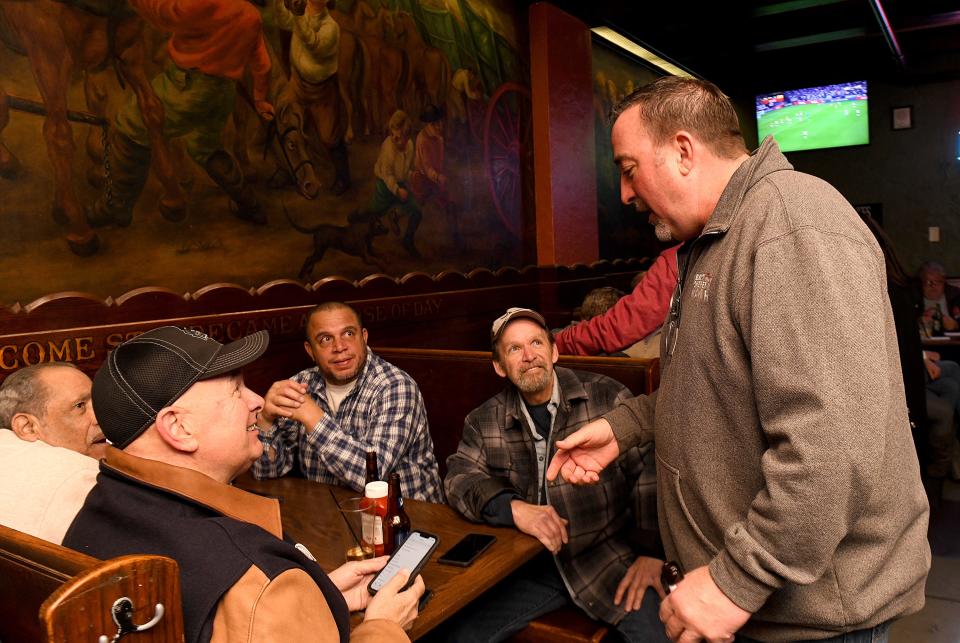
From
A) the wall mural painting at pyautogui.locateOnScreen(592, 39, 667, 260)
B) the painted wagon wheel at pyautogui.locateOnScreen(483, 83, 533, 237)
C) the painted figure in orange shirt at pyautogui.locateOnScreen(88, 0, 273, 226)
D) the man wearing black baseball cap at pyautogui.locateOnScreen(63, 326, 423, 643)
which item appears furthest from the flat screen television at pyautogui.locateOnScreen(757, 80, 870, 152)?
the man wearing black baseball cap at pyautogui.locateOnScreen(63, 326, 423, 643)

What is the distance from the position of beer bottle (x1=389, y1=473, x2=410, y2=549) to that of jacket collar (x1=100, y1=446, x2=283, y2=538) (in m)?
0.59

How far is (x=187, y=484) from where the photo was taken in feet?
4.97

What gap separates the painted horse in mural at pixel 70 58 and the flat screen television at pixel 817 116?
913 cm

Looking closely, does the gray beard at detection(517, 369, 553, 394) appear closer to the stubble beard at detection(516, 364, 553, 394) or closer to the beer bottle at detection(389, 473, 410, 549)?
the stubble beard at detection(516, 364, 553, 394)

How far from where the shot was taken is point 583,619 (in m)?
2.69

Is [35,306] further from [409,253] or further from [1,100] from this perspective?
[409,253]

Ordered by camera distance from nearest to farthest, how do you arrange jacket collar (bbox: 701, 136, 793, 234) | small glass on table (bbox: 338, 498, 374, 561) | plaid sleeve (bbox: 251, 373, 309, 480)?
jacket collar (bbox: 701, 136, 793, 234) → small glass on table (bbox: 338, 498, 374, 561) → plaid sleeve (bbox: 251, 373, 309, 480)

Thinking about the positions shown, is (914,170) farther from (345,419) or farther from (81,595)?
(81,595)

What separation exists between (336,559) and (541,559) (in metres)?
1.02

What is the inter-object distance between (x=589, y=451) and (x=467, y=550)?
1.60 feet

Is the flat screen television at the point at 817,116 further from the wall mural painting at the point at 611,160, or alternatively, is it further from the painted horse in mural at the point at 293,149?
the painted horse in mural at the point at 293,149

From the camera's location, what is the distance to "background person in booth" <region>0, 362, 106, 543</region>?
1.98 m

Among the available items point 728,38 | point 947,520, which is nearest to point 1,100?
point 947,520

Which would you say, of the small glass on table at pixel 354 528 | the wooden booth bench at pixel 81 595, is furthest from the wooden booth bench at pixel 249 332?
the small glass on table at pixel 354 528
